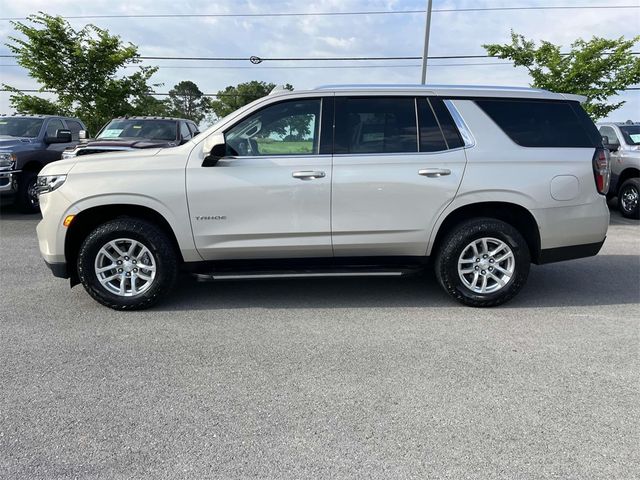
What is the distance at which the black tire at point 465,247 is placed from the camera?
439cm

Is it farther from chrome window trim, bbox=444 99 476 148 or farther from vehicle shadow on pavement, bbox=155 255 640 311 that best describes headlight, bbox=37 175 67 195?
chrome window trim, bbox=444 99 476 148

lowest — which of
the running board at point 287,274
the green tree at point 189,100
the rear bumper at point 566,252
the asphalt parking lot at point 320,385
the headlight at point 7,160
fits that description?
the asphalt parking lot at point 320,385

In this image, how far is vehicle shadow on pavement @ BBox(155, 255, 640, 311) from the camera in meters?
4.61

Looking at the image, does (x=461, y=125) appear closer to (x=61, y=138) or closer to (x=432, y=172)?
(x=432, y=172)

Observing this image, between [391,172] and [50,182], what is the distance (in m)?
2.95

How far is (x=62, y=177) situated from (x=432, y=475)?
3724mm

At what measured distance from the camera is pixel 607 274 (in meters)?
5.70

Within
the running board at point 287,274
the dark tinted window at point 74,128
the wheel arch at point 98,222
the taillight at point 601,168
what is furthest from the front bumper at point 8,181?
the taillight at point 601,168

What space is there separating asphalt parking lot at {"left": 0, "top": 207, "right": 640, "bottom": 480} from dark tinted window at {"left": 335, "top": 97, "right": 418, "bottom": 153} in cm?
145

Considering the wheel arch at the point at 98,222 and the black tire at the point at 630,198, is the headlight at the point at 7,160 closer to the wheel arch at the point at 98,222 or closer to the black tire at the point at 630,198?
the wheel arch at the point at 98,222

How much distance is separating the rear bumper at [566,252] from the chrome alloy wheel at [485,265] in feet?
1.06

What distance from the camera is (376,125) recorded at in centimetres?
438

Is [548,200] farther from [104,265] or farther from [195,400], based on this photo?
[104,265]

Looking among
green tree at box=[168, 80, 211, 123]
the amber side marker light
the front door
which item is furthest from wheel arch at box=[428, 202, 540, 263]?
green tree at box=[168, 80, 211, 123]
